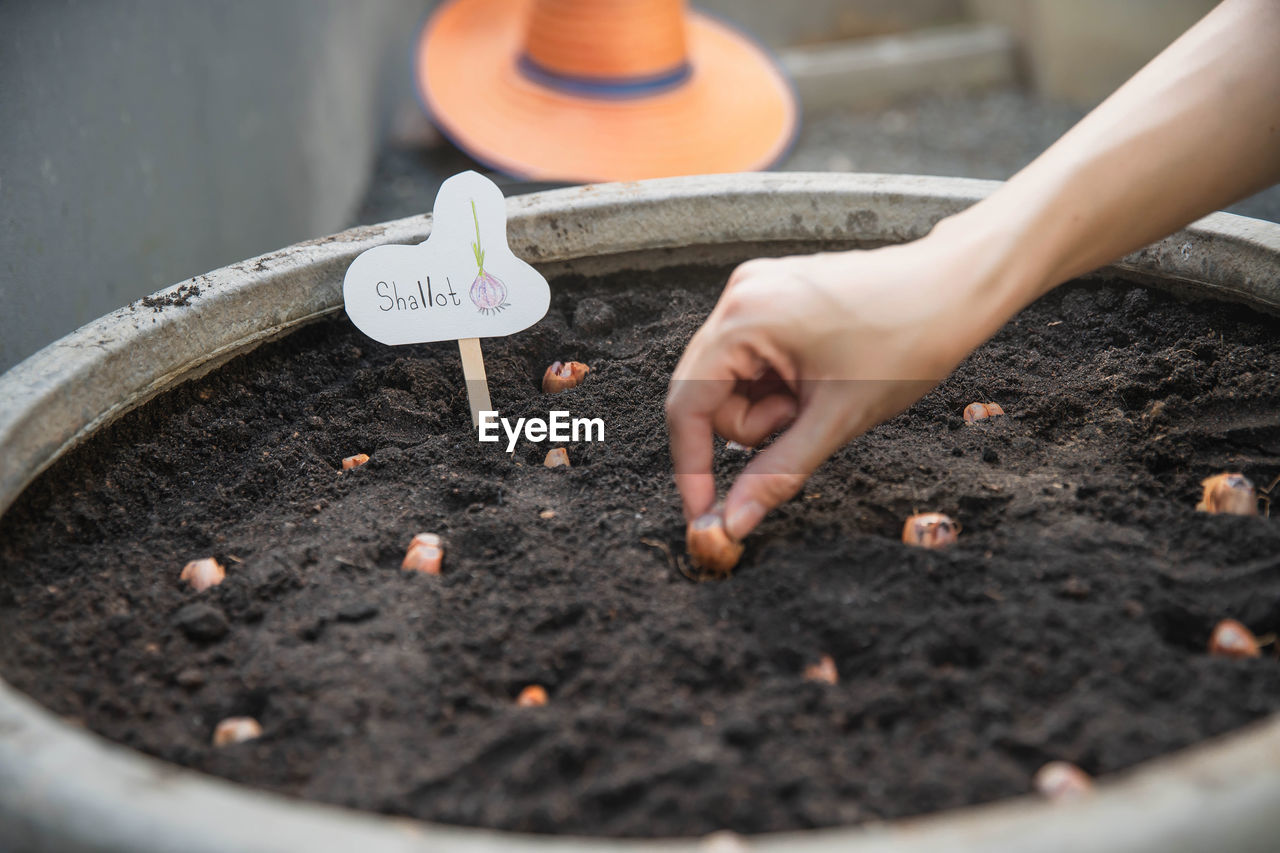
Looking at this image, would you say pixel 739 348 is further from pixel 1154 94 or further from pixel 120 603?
pixel 120 603

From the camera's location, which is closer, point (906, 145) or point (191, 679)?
point (191, 679)

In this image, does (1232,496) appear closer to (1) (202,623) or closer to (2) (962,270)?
(2) (962,270)

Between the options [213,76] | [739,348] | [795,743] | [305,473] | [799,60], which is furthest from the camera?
[799,60]

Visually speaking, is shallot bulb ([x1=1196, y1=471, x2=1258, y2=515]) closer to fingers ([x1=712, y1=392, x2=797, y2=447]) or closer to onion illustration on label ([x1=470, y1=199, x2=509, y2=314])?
fingers ([x1=712, y1=392, x2=797, y2=447])

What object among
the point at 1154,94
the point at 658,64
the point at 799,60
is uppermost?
the point at 1154,94

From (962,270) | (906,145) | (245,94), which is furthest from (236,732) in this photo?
(906,145)

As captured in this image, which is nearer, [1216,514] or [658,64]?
[1216,514]

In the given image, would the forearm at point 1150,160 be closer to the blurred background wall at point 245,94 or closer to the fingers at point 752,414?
the fingers at point 752,414

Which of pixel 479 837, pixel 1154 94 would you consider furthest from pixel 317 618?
pixel 1154 94
